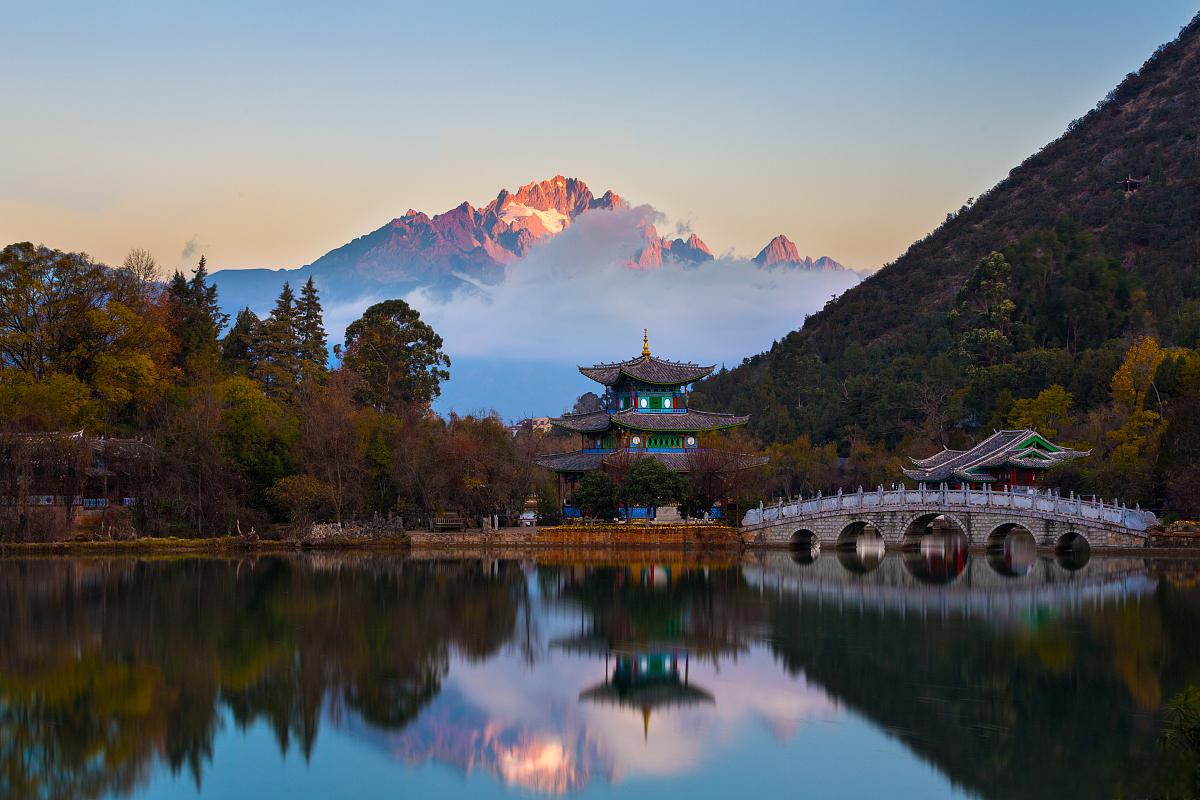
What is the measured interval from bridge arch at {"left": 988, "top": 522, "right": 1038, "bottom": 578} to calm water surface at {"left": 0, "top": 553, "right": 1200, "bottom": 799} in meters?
3.40

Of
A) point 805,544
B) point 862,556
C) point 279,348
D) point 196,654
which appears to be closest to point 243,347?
point 279,348

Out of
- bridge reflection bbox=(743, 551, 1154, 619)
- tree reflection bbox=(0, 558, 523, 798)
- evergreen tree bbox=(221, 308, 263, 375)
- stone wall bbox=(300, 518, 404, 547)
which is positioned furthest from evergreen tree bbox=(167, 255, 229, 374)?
bridge reflection bbox=(743, 551, 1154, 619)

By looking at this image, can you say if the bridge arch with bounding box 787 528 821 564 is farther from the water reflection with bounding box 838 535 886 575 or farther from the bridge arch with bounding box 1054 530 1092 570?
the bridge arch with bounding box 1054 530 1092 570

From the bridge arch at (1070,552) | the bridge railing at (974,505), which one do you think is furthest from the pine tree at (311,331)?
the bridge arch at (1070,552)

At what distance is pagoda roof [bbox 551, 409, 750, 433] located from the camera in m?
45.8

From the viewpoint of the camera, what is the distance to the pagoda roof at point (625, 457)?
44.8 m

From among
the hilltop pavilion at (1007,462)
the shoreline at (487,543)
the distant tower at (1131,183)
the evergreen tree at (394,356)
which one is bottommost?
the shoreline at (487,543)

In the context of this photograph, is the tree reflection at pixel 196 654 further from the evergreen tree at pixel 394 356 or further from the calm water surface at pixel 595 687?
the evergreen tree at pixel 394 356

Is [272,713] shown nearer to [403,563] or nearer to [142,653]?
[142,653]

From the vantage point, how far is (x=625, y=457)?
4478 cm

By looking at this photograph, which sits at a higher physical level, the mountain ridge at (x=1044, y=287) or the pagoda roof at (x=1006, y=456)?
the mountain ridge at (x=1044, y=287)

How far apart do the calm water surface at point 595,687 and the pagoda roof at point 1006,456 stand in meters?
11.4

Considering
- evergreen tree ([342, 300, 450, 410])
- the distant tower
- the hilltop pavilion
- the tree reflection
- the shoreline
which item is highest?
the distant tower

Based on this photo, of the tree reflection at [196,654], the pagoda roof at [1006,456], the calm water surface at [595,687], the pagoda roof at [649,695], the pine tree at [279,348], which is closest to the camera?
the calm water surface at [595,687]
